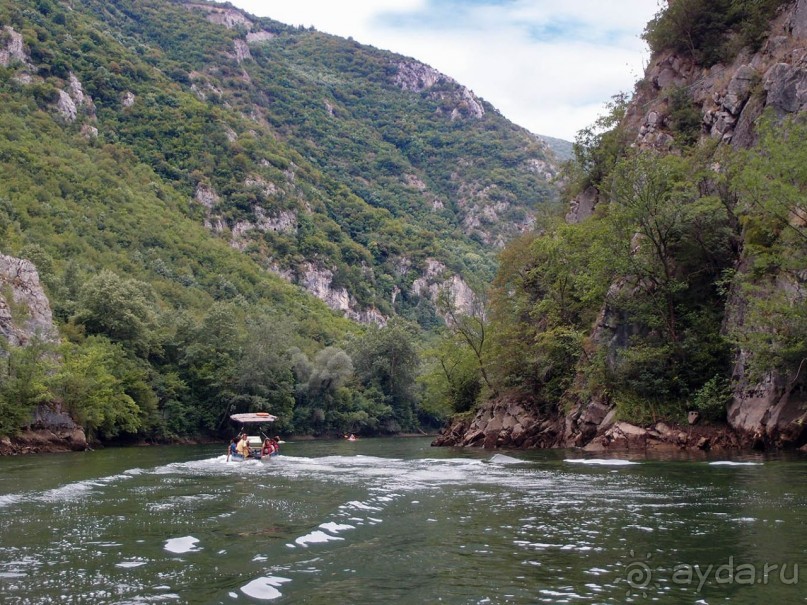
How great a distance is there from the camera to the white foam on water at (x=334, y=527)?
14469mm

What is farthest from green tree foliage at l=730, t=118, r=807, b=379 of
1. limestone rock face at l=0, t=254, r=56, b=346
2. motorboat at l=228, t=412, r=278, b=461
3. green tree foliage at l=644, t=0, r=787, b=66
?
limestone rock face at l=0, t=254, r=56, b=346

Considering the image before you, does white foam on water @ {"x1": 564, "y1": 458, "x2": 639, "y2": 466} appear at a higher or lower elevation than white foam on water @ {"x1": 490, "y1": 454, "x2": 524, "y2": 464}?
higher

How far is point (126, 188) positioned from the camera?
12438 cm

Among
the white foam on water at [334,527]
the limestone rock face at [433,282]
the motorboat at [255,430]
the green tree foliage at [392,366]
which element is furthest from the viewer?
the limestone rock face at [433,282]

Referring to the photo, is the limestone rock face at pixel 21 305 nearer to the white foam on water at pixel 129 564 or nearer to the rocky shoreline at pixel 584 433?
the rocky shoreline at pixel 584 433

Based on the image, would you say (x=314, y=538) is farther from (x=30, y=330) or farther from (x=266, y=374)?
(x=266, y=374)

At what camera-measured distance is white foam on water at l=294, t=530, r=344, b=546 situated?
1316 cm

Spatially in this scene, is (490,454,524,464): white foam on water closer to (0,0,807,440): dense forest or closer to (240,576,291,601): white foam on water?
(0,0,807,440): dense forest

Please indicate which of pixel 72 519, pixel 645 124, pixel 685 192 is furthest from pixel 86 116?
pixel 72 519

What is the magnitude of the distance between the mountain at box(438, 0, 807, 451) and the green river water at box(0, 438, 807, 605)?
27.5 ft

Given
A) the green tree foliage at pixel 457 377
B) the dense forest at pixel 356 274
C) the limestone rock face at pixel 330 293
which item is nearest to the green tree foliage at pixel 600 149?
the dense forest at pixel 356 274

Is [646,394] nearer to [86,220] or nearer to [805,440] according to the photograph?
[805,440]

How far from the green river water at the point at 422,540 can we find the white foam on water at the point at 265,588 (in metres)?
0.04

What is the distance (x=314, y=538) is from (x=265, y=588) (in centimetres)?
380
